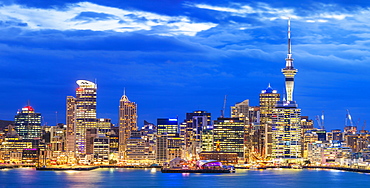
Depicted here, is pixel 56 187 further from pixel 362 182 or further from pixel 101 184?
pixel 362 182

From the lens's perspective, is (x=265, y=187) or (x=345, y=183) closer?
(x=265, y=187)

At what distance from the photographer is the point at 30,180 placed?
179125 mm

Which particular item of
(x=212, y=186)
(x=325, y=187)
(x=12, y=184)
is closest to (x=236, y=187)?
(x=212, y=186)

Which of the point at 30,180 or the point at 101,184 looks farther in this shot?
the point at 30,180

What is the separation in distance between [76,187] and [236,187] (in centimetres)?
2951

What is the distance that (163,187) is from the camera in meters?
156

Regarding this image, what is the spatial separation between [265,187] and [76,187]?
116 ft

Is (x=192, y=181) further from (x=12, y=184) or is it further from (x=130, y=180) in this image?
(x=12, y=184)

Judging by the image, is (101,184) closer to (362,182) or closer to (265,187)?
(265,187)

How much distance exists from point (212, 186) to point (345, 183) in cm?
3279

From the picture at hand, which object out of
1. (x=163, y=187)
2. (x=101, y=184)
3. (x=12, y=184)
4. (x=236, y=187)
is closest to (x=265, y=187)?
(x=236, y=187)

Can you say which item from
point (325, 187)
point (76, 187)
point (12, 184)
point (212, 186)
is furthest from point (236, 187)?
point (12, 184)

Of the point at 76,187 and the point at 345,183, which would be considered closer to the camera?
the point at 76,187

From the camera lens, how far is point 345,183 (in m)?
174
